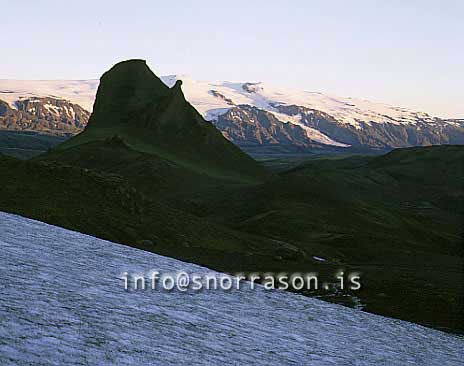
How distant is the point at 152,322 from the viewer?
1456cm

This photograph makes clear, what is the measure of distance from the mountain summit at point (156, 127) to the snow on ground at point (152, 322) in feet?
395

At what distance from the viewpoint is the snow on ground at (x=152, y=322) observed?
37.1 feet

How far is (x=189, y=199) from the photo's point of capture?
10956cm

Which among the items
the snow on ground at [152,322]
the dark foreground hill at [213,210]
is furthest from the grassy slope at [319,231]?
the snow on ground at [152,322]

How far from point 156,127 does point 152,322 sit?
154 meters

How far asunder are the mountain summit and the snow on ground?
120490mm

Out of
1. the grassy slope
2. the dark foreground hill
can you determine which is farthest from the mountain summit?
the grassy slope

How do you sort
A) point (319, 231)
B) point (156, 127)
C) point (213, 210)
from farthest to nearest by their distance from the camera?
point (156, 127) → point (213, 210) → point (319, 231)

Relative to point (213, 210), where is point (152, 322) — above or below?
above

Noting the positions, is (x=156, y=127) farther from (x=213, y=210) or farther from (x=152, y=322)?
(x=152, y=322)

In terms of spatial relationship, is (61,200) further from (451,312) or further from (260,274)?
(451,312)

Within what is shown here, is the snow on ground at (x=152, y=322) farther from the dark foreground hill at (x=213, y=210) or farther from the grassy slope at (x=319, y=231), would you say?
the grassy slope at (x=319, y=231)

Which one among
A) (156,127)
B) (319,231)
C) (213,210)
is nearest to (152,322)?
(319,231)

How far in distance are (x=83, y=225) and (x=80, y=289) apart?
18.7m
